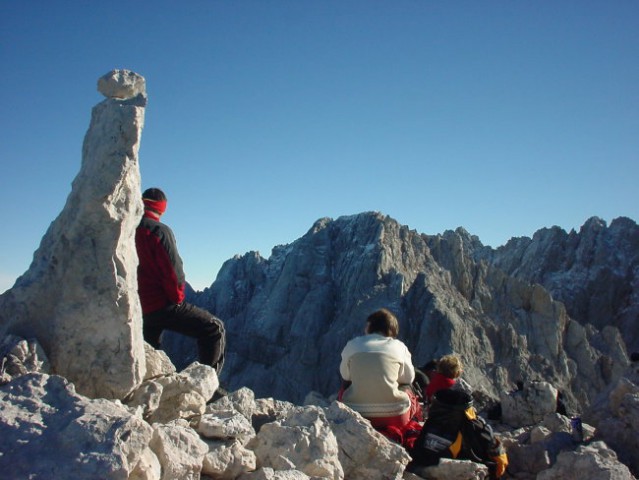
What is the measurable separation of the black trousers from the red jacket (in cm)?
10

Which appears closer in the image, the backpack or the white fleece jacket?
the backpack

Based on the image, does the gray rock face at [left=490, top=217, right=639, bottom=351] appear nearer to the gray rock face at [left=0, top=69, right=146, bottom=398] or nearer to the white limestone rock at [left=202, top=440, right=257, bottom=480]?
the white limestone rock at [left=202, top=440, right=257, bottom=480]

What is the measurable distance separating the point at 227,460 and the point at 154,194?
3181mm

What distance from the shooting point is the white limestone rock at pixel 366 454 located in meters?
4.31

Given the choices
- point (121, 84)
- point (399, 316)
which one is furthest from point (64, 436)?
point (399, 316)

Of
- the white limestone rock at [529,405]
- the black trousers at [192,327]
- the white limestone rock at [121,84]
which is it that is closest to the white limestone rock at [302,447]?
the black trousers at [192,327]

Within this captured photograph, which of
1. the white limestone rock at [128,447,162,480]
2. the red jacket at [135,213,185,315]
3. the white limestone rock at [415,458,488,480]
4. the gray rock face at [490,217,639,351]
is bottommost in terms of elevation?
the white limestone rock at [415,458,488,480]

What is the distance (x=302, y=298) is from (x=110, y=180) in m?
62.8

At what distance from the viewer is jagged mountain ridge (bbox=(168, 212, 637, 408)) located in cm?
5275

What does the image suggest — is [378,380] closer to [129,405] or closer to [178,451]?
[129,405]

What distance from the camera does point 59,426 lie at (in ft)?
10.0

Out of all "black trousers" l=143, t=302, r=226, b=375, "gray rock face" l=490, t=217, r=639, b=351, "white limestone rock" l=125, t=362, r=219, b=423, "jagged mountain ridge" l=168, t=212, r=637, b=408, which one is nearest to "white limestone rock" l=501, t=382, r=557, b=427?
"black trousers" l=143, t=302, r=226, b=375

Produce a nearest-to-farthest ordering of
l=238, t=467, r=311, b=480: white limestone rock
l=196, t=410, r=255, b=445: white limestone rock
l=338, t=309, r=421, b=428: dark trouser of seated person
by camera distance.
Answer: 1. l=238, t=467, r=311, b=480: white limestone rock
2. l=196, t=410, r=255, b=445: white limestone rock
3. l=338, t=309, r=421, b=428: dark trouser of seated person

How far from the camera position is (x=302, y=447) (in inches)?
159
